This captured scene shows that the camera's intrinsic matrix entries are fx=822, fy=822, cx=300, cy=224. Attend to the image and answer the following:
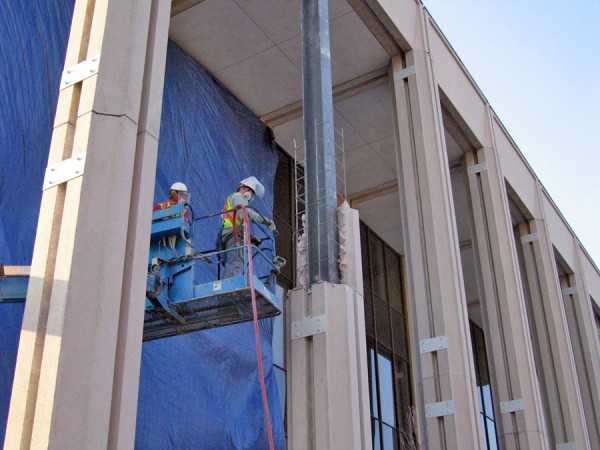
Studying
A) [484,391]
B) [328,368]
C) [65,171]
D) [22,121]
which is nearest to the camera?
[65,171]

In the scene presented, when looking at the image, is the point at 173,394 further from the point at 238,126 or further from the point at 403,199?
the point at 238,126

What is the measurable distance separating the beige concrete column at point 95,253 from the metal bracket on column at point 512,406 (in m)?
12.7

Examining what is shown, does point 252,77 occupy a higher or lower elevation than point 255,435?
higher

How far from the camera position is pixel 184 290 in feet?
36.9

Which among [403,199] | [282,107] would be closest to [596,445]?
[403,199]

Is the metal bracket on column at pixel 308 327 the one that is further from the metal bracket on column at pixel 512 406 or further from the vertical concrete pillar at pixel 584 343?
the vertical concrete pillar at pixel 584 343

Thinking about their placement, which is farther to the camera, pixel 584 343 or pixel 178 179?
pixel 584 343

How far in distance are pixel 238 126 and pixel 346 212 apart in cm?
1090

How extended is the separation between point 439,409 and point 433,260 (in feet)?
9.98

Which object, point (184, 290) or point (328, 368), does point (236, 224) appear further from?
point (328, 368)

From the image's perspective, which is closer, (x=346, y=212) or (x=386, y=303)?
(x=346, y=212)

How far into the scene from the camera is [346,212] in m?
9.29

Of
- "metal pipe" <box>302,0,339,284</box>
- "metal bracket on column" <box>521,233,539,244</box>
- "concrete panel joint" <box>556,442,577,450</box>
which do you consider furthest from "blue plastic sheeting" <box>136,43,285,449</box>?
"metal bracket on column" <box>521,233,539,244</box>

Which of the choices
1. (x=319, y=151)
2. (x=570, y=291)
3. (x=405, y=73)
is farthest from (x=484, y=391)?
(x=319, y=151)
